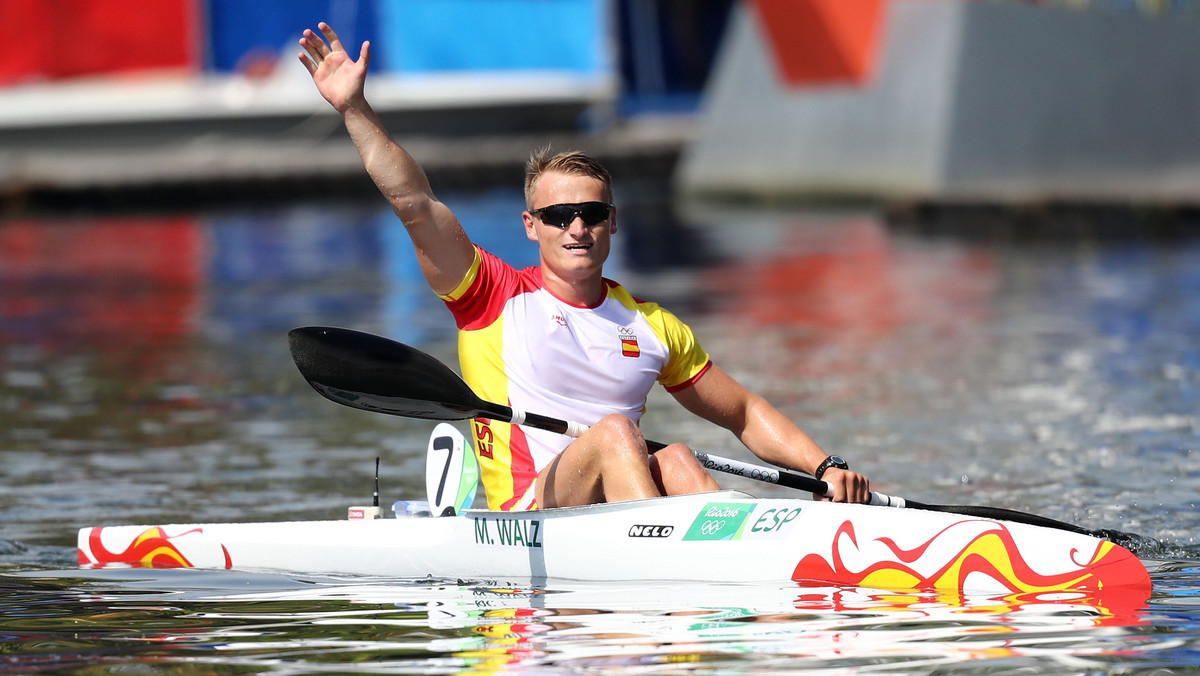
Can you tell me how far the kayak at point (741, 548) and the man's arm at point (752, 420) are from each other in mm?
428

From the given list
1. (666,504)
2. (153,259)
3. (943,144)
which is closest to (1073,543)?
(666,504)

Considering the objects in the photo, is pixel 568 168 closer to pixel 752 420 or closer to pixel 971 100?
pixel 752 420

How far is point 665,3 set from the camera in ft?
153

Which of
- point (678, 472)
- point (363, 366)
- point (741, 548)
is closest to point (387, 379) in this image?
point (363, 366)

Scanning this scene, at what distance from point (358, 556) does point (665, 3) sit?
4089cm

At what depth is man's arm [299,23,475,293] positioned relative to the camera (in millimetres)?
6109

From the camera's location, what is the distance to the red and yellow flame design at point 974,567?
5.78 meters

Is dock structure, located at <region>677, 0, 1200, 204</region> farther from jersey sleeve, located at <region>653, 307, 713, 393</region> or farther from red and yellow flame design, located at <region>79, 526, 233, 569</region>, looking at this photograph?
red and yellow flame design, located at <region>79, 526, 233, 569</region>

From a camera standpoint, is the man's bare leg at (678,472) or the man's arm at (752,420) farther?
the man's arm at (752,420)

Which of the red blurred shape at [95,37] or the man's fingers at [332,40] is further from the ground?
the red blurred shape at [95,37]

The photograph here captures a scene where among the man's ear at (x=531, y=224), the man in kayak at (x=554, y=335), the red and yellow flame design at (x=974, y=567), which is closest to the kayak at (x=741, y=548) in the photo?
the red and yellow flame design at (x=974, y=567)

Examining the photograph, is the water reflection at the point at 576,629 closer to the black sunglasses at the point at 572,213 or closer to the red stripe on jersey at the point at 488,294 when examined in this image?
the red stripe on jersey at the point at 488,294

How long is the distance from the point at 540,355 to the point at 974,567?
1.66 metres

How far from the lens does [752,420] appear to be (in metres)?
6.71
